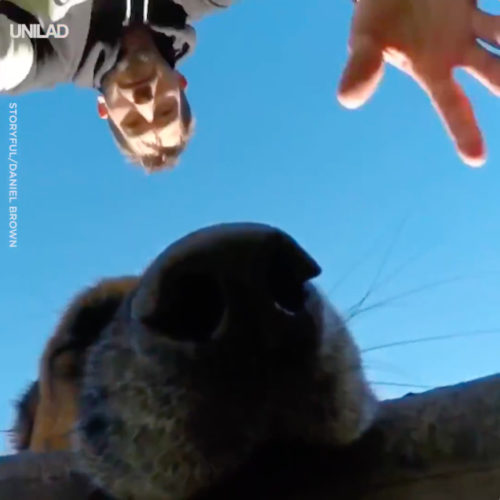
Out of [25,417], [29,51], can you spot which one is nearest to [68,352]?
[25,417]

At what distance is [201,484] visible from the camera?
0.75 meters

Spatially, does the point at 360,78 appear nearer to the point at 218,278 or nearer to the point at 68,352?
the point at 218,278

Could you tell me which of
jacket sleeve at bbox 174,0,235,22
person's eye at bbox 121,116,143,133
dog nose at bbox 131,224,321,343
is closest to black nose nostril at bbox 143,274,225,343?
dog nose at bbox 131,224,321,343

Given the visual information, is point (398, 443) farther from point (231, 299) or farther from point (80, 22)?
point (80, 22)

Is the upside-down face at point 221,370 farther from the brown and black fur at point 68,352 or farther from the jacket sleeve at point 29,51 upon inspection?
the jacket sleeve at point 29,51

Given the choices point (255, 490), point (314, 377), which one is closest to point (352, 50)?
point (314, 377)

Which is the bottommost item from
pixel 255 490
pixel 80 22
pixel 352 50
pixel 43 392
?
pixel 255 490

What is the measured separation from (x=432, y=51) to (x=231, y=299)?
708 mm

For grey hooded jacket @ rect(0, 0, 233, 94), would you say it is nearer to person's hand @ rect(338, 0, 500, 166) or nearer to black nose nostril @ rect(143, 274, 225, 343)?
person's hand @ rect(338, 0, 500, 166)

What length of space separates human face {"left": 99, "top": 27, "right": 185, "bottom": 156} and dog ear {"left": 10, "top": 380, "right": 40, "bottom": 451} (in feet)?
2.33

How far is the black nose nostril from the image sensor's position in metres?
0.70

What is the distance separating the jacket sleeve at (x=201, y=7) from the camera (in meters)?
2.01

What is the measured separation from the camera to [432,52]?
1.21m

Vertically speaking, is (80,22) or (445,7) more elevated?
(80,22)
